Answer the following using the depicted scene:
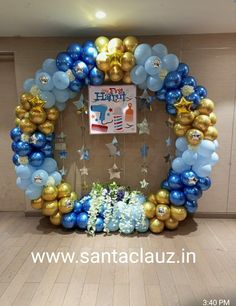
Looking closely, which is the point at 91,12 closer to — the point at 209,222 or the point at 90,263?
the point at 90,263

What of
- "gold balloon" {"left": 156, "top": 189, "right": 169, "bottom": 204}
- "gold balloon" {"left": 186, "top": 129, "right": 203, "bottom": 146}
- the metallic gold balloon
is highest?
"gold balloon" {"left": 186, "top": 129, "right": 203, "bottom": 146}

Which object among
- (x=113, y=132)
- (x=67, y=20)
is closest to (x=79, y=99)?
(x=113, y=132)

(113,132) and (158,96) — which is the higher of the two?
(158,96)

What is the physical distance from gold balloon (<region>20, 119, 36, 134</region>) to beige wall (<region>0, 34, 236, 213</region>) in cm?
52

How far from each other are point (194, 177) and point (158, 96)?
97 cm

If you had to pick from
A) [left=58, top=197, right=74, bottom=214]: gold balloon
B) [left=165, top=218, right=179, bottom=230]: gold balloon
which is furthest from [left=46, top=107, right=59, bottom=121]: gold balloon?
[left=165, top=218, right=179, bottom=230]: gold balloon

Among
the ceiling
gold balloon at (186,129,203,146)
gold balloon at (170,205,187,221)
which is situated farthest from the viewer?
gold balloon at (170,205,187,221)

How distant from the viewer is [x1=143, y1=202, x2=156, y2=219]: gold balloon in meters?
2.78

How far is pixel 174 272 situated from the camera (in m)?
2.19

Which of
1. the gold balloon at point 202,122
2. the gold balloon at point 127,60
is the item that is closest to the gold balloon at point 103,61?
the gold balloon at point 127,60

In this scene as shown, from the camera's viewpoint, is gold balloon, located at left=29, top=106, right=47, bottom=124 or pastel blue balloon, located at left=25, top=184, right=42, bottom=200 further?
pastel blue balloon, located at left=25, top=184, right=42, bottom=200

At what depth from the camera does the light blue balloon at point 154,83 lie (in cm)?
265

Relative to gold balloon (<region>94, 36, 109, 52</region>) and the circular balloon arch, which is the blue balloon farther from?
gold balloon (<region>94, 36, 109, 52</region>)

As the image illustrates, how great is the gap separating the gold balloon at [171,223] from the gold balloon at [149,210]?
0.18 metres
